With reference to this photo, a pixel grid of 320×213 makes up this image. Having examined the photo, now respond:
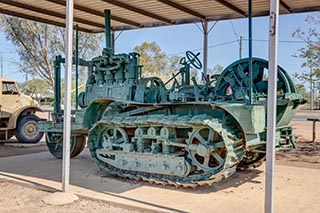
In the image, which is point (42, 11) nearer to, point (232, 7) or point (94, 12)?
point (94, 12)

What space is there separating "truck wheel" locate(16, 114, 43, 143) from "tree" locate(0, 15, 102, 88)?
26.4 feet

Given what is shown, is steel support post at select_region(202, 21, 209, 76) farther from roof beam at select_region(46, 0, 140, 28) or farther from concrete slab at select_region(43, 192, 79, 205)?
concrete slab at select_region(43, 192, 79, 205)

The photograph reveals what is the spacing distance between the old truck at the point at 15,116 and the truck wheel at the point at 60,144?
4.00 m

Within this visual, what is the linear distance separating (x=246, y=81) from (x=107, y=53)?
2993mm

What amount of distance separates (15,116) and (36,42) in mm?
9852

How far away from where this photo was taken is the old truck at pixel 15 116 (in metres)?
12.6

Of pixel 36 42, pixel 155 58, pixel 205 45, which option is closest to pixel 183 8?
pixel 205 45

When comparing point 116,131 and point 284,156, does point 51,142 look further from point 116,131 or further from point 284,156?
point 284,156

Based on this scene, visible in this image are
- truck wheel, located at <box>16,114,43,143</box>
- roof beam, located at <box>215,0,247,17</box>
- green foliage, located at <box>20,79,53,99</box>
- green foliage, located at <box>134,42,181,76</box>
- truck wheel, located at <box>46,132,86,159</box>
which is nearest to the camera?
roof beam, located at <box>215,0,247,17</box>

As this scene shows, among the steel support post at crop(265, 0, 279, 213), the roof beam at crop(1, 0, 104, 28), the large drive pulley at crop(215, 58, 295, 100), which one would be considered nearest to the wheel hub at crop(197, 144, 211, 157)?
the large drive pulley at crop(215, 58, 295, 100)

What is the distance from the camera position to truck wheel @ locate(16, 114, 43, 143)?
12719mm

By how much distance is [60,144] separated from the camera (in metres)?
9.07

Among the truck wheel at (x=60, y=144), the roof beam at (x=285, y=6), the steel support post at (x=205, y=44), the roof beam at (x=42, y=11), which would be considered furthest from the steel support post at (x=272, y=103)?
the roof beam at (x=42, y=11)

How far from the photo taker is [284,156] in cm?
973
